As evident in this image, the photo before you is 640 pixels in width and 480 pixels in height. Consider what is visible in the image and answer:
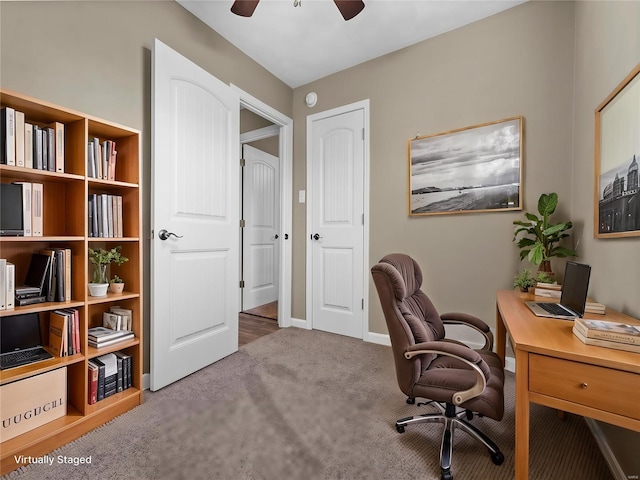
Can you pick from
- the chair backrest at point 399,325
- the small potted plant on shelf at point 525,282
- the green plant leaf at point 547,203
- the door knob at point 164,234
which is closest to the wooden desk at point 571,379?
the chair backrest at point 399,325

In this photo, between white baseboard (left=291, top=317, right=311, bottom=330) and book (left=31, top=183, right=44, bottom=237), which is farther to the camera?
white baseboard (left=291, top=317, right=311, bottom=330)

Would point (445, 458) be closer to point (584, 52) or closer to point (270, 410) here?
point (270, 410)

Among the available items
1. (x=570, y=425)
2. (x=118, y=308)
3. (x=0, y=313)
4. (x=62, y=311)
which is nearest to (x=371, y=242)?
(x=570, y=425)

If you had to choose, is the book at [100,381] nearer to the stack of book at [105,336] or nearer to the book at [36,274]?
the stack of book at [105,336]

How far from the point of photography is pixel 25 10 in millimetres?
1471

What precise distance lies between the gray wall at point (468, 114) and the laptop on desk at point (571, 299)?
758 millimetres

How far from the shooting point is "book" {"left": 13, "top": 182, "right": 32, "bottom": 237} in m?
1.38

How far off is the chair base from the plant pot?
71.3 inches

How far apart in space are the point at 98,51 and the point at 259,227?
110 inches

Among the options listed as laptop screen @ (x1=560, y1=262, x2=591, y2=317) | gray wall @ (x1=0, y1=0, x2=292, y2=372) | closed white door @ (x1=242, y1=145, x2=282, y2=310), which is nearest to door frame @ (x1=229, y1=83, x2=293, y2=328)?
closed white door @ (x1=242, y1=145, x2=282, y2=310)

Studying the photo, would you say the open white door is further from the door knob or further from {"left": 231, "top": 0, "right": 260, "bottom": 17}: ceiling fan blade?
{"left": 231, "top": 0, "right": 260, "bottom": 17}: ceiling fan blade

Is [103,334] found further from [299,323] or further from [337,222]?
[337,222]

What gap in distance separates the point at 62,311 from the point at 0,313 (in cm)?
29

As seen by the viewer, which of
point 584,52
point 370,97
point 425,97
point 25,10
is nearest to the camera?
point 25,10
